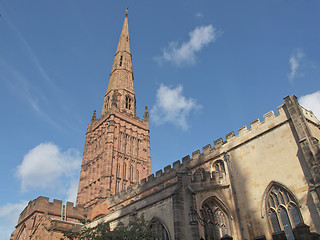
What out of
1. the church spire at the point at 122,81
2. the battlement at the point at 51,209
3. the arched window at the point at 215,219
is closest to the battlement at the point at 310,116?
the arched window at the point at 215,219

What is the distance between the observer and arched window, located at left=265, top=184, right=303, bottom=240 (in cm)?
1633

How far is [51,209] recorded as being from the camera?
28.5 m

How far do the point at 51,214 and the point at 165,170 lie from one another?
12.1 m

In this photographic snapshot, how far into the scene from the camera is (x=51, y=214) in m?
28.3

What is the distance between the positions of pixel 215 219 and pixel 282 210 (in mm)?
4028

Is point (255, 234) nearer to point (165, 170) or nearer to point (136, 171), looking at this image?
point (165, 170)

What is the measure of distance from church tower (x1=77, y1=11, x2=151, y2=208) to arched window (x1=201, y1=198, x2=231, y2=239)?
2137cm

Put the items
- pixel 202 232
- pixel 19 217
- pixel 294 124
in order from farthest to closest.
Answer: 1. pixel 19 217
2. pixel 294 124
3. pixel 202 232

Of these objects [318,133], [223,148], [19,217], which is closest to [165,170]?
[223,148]

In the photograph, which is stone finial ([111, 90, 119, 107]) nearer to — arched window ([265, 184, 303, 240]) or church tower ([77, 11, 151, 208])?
church tower ([77, 11, 151, 208])

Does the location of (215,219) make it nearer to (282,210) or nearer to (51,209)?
(282,210)

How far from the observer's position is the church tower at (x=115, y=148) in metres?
39.8

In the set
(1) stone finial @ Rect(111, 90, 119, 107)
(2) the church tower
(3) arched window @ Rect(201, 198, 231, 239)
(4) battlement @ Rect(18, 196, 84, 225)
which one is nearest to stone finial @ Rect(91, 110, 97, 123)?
(2) the church tower

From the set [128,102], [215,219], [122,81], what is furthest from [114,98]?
[215,219]
